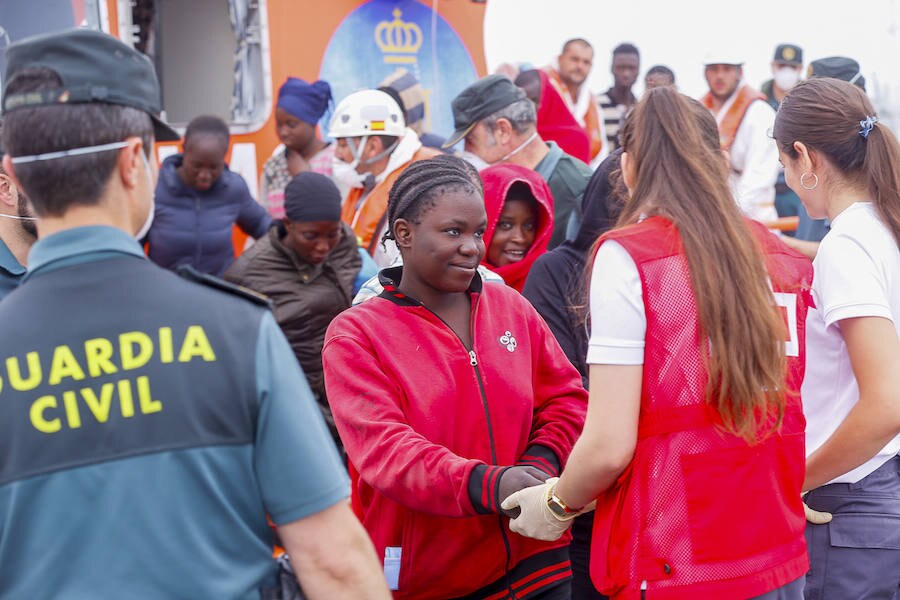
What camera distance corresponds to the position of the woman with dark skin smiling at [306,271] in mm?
4977

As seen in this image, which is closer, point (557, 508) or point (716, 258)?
point (716, 258)

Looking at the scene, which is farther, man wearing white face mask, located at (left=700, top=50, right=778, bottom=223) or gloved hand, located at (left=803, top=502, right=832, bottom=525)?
man wearing white face mask, located at (left=700, top=50, right=778, bottom=223)

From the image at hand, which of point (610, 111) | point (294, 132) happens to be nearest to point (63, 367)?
point (294, 132)

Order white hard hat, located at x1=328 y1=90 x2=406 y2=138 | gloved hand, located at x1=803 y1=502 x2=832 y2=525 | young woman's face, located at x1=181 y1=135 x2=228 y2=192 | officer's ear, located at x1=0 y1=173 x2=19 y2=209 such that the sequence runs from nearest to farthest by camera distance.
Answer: gloved hand, located at x1=803 y1=502 x2=832 y2=525 < officer's ear, located at x1=0 y1=173 x2=19 y2=209 < white hard hat, located at x1=328 y1=90 x2=406 y2=138 < young woman's face, located at x1=181 y1=135 x2=228 y2=192

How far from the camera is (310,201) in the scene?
4992 millimetres

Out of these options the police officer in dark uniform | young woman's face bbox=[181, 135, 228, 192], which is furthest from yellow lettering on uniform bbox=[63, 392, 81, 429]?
young woman's face bbox=[181, 135, 228, 192]

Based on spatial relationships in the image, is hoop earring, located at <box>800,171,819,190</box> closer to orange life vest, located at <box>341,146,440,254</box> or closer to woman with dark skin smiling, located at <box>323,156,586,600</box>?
woman with dark skin smiling, located at <box>323,156,586,600</box>

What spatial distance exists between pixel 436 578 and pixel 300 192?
280 centimetres

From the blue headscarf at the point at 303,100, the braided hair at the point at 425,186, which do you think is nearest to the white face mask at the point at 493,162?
the braided hair at the point at 425,186

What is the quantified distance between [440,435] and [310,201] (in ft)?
8.57

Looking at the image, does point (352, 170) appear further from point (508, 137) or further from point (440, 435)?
point (440, 435)

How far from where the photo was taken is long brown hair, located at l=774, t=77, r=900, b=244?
2791mm

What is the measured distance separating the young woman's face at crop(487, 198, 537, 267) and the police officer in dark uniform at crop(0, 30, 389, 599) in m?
2.12

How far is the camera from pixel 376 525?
2695 mm
